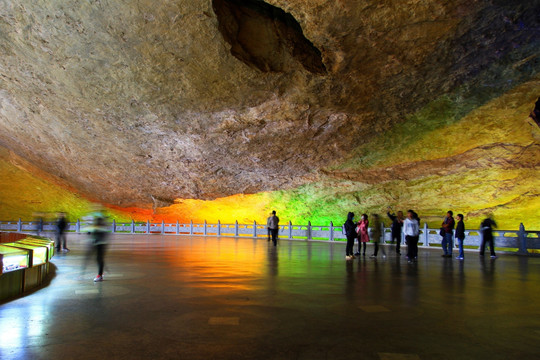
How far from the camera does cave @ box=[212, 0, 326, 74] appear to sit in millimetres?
12438

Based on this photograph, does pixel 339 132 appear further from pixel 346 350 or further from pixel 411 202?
pixel 346 350

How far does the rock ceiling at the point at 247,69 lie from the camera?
36.1ft

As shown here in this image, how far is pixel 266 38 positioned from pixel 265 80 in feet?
4.89

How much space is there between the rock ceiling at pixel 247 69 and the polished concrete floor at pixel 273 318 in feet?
24.3

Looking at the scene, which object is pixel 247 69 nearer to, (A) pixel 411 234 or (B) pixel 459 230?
(A) pixel 411 234

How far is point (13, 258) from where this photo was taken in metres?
5.50

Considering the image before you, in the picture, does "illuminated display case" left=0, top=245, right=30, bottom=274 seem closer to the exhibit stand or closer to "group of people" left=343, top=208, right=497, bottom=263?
the exhibit stand

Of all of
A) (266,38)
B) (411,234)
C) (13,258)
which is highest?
(266,38)

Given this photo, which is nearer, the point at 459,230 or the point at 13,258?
the point at 13,258

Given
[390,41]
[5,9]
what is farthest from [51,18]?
[390,41]

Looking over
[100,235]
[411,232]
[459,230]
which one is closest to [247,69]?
[411,232]

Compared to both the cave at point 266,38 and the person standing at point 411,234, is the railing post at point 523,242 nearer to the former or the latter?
the person standing at point 411,234

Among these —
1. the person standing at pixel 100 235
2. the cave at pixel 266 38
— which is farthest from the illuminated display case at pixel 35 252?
the cave at pixel 266 38

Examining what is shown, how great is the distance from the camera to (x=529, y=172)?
18.7 m
